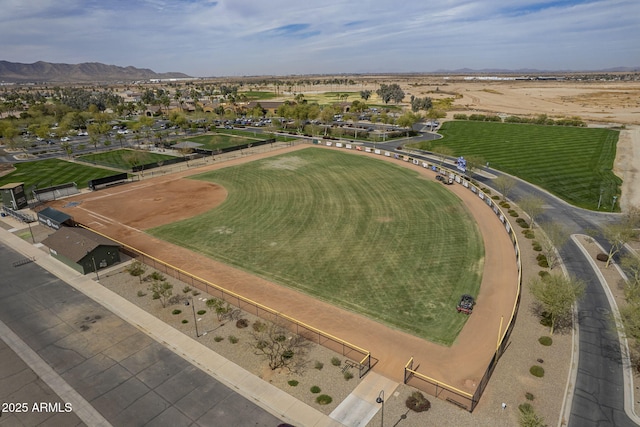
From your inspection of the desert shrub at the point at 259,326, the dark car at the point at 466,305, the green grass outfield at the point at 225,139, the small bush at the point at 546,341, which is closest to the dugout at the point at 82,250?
the desert shrub at the point at 259,326

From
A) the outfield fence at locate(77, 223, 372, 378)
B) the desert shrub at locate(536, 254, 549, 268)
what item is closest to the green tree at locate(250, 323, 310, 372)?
the outfield fence at locate(77, 223, 372, 378)

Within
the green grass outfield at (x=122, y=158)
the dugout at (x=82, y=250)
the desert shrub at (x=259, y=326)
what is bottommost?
the desert shrub at (x=259, y=326)

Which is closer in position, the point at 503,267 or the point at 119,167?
the point at 503,267

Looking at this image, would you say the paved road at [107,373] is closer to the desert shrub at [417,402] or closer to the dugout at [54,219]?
the desert shrub at [417,402]

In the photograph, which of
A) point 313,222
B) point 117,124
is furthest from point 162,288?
point 117,124

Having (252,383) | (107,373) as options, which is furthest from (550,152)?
(107,373)

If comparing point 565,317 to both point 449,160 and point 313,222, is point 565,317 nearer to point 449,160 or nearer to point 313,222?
point 313,222
